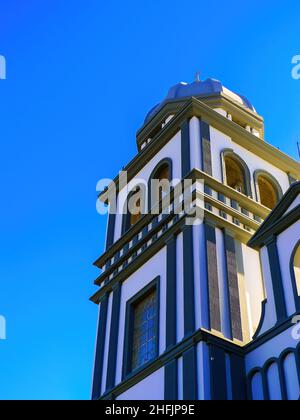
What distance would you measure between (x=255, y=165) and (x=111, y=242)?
14.9ft

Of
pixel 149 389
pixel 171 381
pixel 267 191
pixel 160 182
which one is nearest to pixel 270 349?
pixel 171 381

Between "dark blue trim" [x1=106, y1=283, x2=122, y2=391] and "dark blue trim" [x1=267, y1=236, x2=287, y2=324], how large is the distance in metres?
4.59

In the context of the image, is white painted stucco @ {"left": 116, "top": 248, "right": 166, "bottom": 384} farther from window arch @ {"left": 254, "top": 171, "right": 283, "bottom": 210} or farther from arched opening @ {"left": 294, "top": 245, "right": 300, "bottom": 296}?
window arch @ {"left": 254, "top": 171, "right": 283, "bottom": 210}

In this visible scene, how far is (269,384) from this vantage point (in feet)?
43.6

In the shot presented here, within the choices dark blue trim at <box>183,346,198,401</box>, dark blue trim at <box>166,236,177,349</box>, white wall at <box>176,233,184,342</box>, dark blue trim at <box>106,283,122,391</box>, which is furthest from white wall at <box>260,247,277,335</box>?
dark blue trim at <box>106,283,122,391</box>

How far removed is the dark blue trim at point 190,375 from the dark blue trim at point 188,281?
1.86ft

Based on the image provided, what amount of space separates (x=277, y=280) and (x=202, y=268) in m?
1.95

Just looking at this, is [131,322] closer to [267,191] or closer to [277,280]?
[277,280]

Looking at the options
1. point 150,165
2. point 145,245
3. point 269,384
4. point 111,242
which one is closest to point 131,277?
point 145,245

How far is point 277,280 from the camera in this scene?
1450 centimetres

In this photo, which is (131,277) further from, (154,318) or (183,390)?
(183,390)

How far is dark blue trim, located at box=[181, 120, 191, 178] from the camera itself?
733 inches

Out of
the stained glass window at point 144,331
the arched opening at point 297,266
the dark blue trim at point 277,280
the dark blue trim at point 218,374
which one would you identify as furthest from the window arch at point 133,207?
the dark blue trim at point 218,374

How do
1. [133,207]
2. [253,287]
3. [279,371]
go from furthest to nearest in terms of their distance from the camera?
[133,207] < [253,287] < [279,371]
